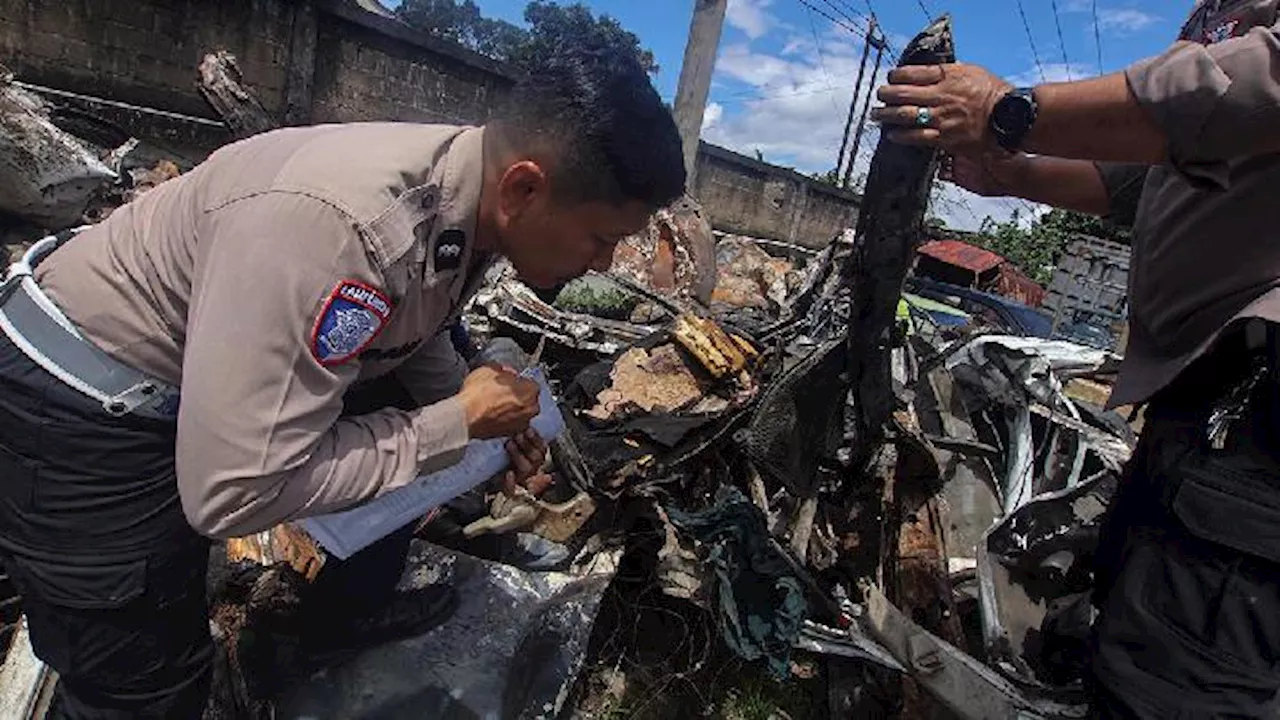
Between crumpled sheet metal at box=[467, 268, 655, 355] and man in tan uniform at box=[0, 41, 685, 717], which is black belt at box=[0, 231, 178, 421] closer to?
man in tan uniform at box=[0, 41, 685, 717]

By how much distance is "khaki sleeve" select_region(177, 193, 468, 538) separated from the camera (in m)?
1.15

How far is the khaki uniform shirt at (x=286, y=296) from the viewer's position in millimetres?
1161

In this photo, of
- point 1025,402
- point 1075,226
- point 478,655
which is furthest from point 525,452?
point 1075,226

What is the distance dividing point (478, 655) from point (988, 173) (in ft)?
6.18

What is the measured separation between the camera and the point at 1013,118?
4.60ft

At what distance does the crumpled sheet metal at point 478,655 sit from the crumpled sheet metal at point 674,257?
3878mm

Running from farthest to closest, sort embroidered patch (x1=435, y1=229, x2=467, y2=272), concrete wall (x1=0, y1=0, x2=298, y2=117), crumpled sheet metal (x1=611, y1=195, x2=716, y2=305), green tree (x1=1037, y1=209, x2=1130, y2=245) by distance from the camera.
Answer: green tree (x1=1037, y1=209, x2=1130, y2=245) < concrete wall (x1=0, y1=0, x2=298, y2=117) < crumpled sheet metal (x1=611, y1=195, x2=716, y2=305) < embroidered patch (x1=435, y1=229, x2=467, y2=272)

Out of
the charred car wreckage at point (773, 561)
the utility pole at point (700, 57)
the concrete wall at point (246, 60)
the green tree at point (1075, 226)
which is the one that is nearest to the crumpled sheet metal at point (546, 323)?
the charred car wreckage at point (773, 561)

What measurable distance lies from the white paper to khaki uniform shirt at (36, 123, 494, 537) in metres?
0.24

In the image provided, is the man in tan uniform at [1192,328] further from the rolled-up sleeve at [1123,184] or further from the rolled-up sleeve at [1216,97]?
the rolled-up sleeve at [1123,184]

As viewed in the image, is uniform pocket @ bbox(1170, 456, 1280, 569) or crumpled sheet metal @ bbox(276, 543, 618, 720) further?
crumpled sheet metal @ bbox(276, 543, 618, 720)

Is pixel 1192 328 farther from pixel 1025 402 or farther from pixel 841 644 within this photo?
pixel 1025 402

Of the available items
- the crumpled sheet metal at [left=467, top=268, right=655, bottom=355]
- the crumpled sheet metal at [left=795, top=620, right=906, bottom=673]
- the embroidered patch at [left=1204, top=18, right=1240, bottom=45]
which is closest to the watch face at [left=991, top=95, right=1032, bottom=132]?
the embroidered patch at [left=1204, top=18, right=1240, bottom=45]

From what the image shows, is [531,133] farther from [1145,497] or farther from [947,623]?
[947,623]
